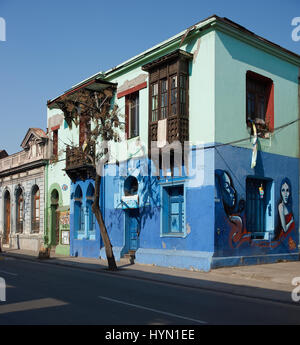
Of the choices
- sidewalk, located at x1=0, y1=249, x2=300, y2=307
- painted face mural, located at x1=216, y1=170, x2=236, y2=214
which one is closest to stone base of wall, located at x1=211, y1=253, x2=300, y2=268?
sidewalk, located at x1=0, y1=249, x2=300, y2=307

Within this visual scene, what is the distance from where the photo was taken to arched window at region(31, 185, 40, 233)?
30295mm

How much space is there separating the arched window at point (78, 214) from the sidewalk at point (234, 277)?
591cm

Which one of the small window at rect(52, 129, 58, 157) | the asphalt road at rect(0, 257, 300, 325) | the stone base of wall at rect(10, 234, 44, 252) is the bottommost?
the stone base of wall at rect(10, 234, 44, 252)

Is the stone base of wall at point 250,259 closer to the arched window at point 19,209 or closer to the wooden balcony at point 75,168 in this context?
the wooden balcony at point 75,168

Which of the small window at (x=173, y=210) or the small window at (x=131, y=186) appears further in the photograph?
the small window at (x=131, y=186)

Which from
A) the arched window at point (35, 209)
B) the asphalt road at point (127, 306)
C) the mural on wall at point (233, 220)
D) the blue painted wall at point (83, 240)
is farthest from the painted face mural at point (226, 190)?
the arched window at point (35, 209)

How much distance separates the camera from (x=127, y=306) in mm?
9578

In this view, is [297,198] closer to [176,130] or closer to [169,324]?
[176,130]

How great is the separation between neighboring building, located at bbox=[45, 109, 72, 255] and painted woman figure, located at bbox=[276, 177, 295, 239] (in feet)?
40.0

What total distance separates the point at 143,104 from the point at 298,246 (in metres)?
9.51

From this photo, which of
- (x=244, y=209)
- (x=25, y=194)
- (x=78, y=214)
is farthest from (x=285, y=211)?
(x=25, y=194)

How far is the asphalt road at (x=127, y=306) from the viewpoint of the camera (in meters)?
8.20

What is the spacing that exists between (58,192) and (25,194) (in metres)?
5.07

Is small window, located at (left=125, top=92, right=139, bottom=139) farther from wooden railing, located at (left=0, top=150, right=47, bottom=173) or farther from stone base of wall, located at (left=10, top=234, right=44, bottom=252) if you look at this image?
stone base of wall, located at (left=10, top=234, right=44, bottom=252)
